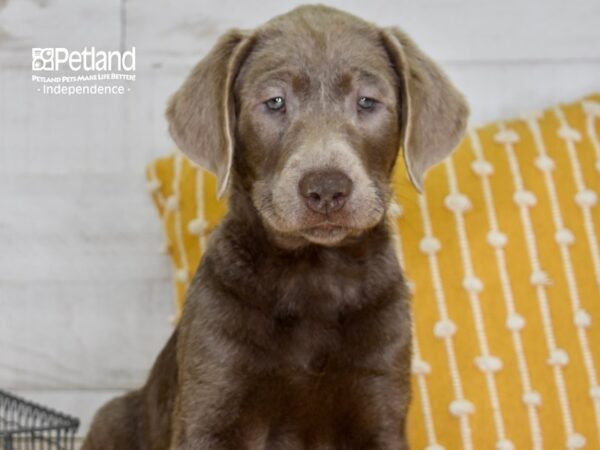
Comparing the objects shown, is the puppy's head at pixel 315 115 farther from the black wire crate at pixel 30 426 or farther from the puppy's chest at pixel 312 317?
the black wire crate at pixel 30 426

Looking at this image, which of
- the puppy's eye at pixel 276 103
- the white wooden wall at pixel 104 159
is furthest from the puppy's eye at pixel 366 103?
the white wooden wall at pixel 104 159

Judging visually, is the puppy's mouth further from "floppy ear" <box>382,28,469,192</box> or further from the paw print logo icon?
the paw print logo icon

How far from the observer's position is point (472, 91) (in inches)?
126

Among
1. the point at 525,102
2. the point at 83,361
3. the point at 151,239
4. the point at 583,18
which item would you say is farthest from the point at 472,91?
the point at 83,361

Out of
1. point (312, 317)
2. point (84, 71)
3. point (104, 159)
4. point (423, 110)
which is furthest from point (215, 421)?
point (84, 71)

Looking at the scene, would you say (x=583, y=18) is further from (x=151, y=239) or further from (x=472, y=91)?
(x=151, y=239)

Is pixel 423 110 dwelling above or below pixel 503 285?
above

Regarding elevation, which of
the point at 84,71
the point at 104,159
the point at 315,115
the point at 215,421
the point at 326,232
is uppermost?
the point at 84,71

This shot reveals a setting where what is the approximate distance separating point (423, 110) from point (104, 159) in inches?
53.7

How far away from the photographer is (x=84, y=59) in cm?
326

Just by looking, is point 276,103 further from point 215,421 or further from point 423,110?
point 215,421

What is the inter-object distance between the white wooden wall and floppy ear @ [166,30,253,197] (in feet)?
3.50

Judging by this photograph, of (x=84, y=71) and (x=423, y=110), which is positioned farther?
(x=84, y=71)

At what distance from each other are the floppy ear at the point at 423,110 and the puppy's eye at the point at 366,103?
0.07 meters
